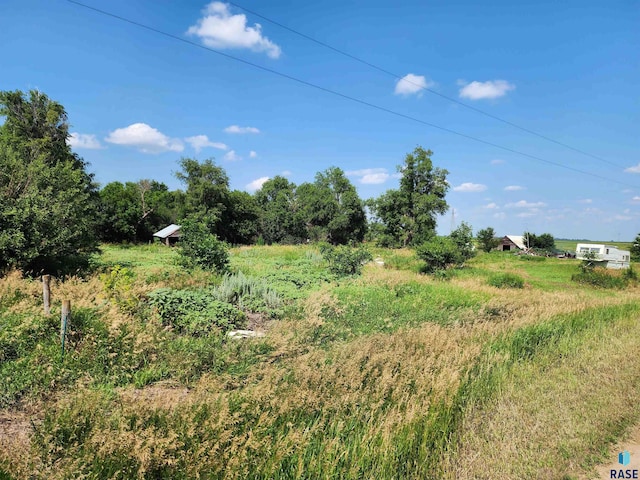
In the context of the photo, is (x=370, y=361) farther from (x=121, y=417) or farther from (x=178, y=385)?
(x=121, y=417)

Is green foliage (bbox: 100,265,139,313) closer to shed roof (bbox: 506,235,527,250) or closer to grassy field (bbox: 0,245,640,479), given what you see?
grassy field (bbox: 0,245,640,479)

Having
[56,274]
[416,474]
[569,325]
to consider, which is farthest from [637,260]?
Result: [56,274]

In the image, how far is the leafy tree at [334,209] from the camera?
49.1m

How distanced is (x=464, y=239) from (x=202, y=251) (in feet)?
60.4

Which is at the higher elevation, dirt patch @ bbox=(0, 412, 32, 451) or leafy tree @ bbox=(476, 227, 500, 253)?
leafy tree @ bbox=(476, 227, 500, 253)

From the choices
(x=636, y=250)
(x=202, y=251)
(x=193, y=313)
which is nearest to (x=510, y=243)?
(x=636, y=250)

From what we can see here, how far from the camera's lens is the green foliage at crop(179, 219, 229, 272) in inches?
496

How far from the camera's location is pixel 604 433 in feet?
12.9

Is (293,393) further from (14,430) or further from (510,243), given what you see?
(510,243)

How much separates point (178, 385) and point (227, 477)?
2.08m

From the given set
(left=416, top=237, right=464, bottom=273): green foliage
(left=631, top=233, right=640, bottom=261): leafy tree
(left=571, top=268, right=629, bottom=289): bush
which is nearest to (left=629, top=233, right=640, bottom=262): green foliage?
(left=631, top=233, right=640, bottom=261): leafy tree

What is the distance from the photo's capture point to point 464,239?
942 inches

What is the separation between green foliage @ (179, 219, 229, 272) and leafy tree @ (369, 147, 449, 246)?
3428 cm

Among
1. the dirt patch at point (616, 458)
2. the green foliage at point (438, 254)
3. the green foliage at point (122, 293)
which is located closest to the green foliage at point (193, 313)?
the green foliage at point (122, 293)
